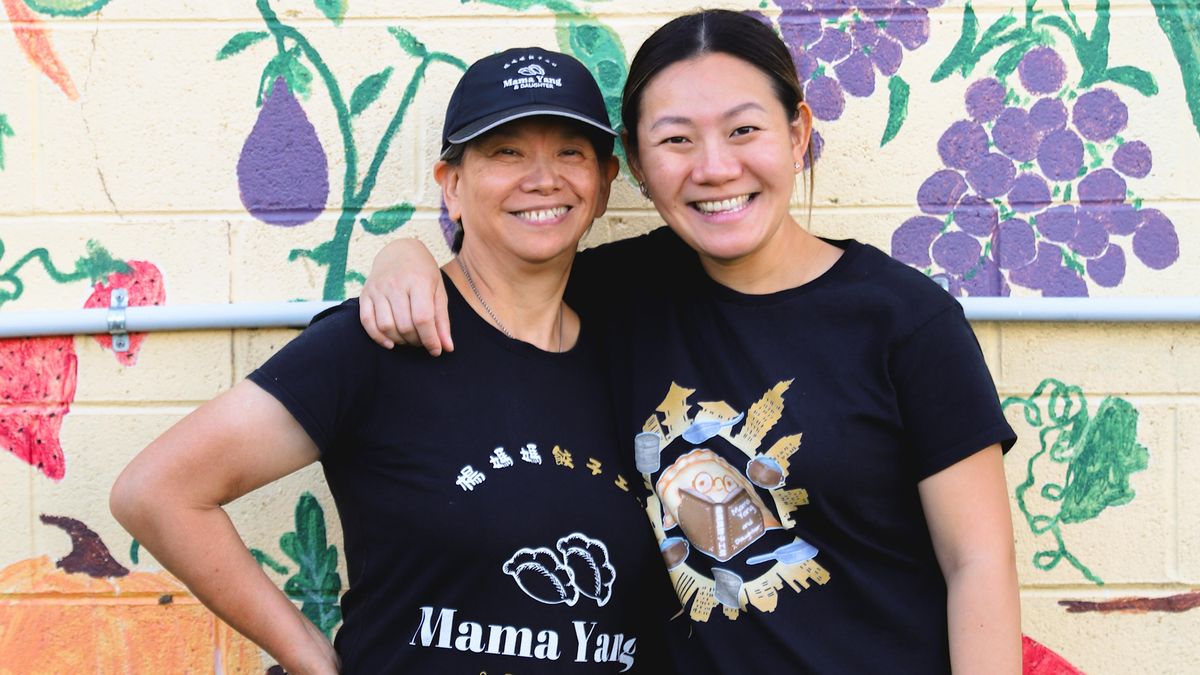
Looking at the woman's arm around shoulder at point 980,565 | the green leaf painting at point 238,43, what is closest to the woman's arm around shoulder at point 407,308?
the green leaf painting at point 238,43

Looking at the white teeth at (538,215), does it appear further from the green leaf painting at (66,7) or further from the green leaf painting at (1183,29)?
the green leaf painting at (1183,29)

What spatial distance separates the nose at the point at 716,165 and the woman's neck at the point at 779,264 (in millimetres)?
160

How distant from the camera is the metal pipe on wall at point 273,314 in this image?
7.83 feet

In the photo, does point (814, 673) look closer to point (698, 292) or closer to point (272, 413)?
point (698, 292)

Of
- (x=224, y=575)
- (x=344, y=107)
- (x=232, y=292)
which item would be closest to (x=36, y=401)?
(x=232, y=292)

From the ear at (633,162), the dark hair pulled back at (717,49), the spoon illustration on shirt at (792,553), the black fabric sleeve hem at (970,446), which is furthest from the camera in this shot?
the ear at (633,162)

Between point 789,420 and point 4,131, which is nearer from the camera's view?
point 789,420

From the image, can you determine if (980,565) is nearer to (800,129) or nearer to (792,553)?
(792,553)

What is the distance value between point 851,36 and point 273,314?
156 cm

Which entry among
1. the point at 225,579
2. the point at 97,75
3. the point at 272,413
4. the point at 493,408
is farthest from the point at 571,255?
the point at 97,75

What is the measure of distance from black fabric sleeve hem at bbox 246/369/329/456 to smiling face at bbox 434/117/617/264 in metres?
0.51

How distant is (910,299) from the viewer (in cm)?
184

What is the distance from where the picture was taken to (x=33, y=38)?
7.97 feet

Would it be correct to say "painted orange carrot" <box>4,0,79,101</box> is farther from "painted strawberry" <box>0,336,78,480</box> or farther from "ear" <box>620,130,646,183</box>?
"ear" <box>620,130,646,183</box>
